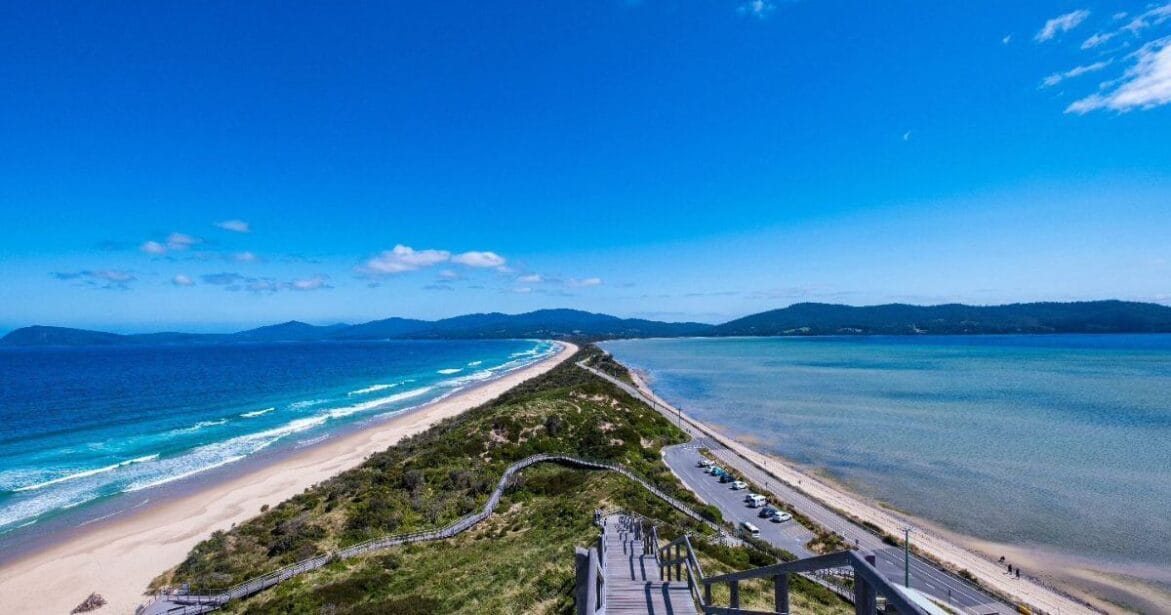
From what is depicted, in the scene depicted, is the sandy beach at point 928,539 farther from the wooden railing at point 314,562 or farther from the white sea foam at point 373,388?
the white sea foam at point 373,388

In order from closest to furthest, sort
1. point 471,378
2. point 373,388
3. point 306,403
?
point 306,403 → point 373,388 → point 471,378

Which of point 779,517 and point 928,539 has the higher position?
point 779,517

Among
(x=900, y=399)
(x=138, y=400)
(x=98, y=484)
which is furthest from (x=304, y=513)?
(x=900, y=399)

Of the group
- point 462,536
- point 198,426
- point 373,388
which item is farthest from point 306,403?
point 462,536

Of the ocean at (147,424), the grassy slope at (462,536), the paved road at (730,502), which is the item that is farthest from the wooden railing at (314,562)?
the ocean at (147,424)

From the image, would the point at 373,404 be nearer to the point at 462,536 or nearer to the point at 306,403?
the point at 306,403
